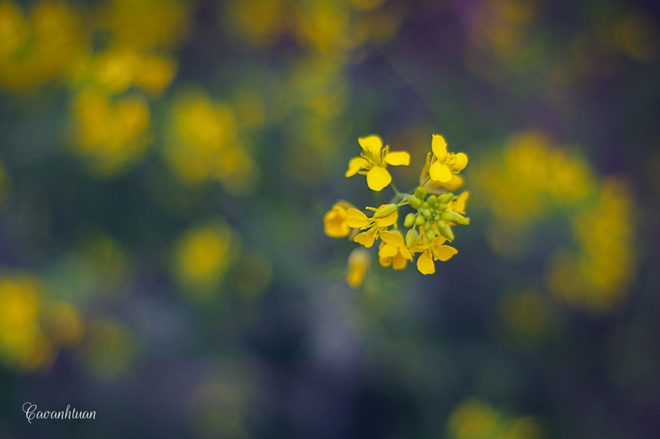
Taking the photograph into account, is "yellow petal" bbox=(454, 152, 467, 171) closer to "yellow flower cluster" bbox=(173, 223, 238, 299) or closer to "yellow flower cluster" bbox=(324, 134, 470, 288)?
"yellow flower cluster" bbox=(324, 134, 470, 288)

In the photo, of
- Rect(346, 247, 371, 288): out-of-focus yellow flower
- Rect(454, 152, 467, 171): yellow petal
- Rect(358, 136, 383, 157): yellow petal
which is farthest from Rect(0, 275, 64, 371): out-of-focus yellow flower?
Rect(454, 152, 467, 171): yellow petal

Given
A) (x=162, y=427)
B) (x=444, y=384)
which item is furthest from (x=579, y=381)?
(x=162, y=427)

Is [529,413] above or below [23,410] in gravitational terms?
above

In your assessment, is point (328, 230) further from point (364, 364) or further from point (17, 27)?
point (17, 27)

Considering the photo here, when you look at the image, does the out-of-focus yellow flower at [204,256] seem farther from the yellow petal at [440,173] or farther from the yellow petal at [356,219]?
the yellow petal at [440,173]

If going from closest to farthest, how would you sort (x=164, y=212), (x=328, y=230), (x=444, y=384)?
(x=328, y=230), (x=444, y=384), (x=164, y=212)

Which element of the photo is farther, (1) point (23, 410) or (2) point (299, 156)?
(2) point (299, 156)
